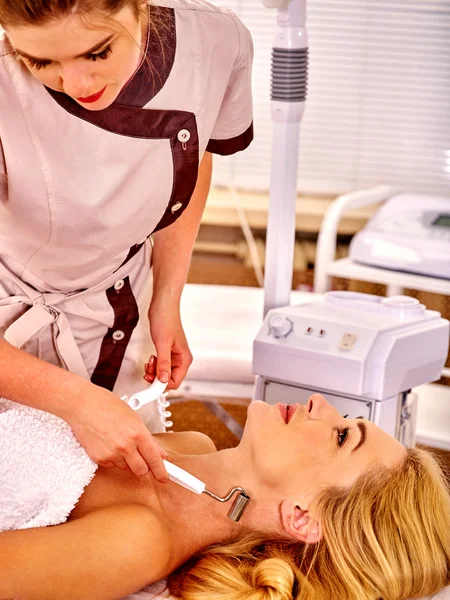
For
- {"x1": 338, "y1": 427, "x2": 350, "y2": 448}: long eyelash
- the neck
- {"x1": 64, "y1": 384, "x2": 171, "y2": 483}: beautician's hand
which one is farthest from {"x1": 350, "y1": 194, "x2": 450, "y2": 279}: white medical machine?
{"x1": 64, "y1": 384, "x2": 171, "y2": 483}: beautician's hand

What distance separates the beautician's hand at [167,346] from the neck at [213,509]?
23 centimetres

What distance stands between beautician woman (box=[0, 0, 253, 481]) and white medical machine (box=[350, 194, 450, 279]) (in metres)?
1.27

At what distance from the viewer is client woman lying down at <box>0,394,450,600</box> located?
144 cm

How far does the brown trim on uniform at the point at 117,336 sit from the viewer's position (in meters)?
1.80

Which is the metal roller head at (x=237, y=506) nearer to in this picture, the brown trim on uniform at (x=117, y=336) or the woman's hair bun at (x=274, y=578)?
the woman's hair bun at (x=274, y=578)

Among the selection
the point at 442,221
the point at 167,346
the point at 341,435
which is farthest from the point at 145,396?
the point at 442,221

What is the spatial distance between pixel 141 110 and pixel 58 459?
2.00 feet

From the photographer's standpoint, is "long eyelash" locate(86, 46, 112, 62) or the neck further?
the neck

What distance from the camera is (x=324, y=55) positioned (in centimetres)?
389

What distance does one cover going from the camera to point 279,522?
1.61 meters

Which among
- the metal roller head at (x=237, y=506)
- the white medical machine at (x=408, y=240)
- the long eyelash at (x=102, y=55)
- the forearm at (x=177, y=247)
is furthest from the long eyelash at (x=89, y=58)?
the white medical machine at (x=408, y=240)

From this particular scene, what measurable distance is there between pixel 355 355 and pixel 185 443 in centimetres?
40

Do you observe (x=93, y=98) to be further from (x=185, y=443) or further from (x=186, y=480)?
(x=185, y=443)

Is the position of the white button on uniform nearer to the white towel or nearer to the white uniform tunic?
the white uniform tunic
